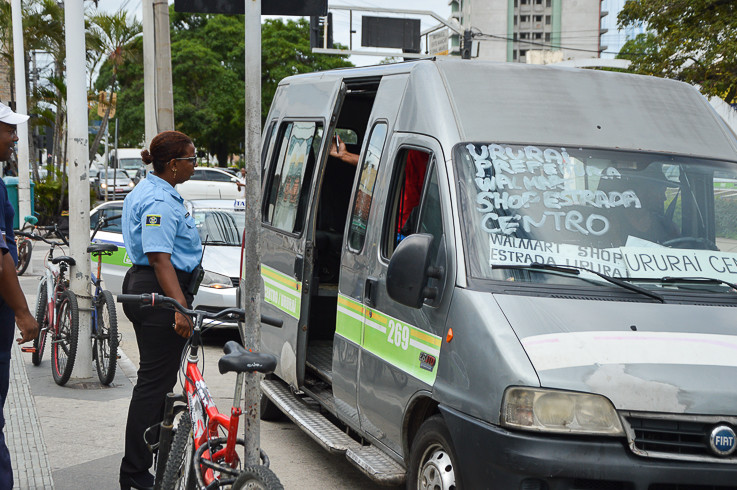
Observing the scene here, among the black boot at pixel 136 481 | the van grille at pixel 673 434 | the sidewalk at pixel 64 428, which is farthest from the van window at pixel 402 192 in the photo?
the sidewalk at pixel 64 428

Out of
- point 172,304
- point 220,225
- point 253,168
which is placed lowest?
point 220,225

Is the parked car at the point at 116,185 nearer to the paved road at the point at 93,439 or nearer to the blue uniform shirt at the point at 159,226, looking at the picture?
the paved road at the point at 93,439

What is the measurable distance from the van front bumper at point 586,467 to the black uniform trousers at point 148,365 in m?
2.00

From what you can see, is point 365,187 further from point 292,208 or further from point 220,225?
point 220,225

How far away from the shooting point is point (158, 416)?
493 cm

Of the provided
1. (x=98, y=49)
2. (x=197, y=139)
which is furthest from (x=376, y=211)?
(x=197, y=139)

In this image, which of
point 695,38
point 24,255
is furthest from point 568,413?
point 695,38

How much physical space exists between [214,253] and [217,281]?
0.56m

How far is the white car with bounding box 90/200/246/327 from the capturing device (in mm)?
10156

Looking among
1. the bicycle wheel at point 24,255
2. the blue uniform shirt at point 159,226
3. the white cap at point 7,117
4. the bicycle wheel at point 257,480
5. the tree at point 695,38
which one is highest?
the tree at point 695,38

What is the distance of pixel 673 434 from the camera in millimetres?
3605

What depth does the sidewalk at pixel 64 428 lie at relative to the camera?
5621 millimetres

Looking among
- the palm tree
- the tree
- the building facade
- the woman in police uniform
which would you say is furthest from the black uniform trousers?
the building facade

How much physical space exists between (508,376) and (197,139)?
53864mm
